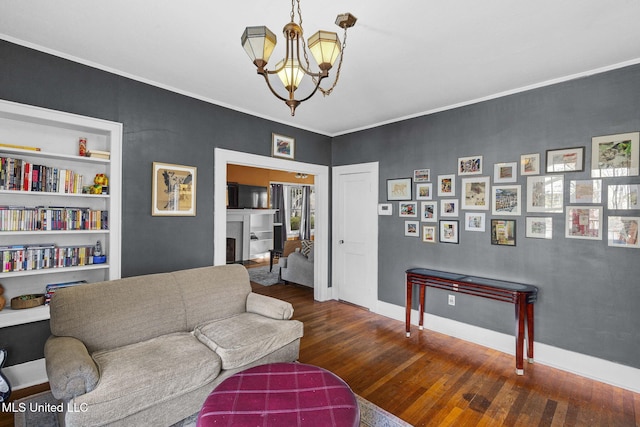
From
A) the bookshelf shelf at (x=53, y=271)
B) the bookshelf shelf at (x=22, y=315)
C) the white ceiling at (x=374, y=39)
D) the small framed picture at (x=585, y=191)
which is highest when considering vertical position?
the white ceiling at (x=374, y=39)

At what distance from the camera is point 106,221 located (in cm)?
279

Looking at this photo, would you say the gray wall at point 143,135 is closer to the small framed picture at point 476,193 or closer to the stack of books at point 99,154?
the stack of books at point 99,154

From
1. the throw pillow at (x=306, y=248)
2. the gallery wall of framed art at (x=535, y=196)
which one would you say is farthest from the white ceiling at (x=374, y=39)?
the throw pillow at (x=306, y=248)

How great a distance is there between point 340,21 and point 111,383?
2.42 meters

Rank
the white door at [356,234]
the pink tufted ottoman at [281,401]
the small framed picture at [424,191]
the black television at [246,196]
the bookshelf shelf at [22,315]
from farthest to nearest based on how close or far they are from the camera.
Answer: the black television at [246,196] < the white door at [356,234] < the small framed picture at [424,191] < the bookshelf shelf at [22,315] < the pink tufted ottoman at [281,401]

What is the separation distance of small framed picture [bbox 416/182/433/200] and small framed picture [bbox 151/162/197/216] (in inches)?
105

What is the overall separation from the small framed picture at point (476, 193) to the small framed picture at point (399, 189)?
2.27 ft

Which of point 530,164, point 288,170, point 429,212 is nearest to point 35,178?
point 288,170

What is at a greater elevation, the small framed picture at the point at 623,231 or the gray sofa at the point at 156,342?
the small framed picture at the point at 623,231

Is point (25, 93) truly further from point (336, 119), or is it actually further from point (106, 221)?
point (336, 119)

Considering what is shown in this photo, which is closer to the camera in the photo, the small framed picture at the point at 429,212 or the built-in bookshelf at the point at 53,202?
the built-in bookshelf at the point at 53,202

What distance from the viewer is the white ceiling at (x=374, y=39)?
188 centimetres

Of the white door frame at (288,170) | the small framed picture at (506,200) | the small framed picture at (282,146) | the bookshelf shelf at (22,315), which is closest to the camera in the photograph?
the bookshelf shelf at (22,315)

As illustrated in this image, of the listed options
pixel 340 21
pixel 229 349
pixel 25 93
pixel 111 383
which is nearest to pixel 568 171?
pixel 340 21
